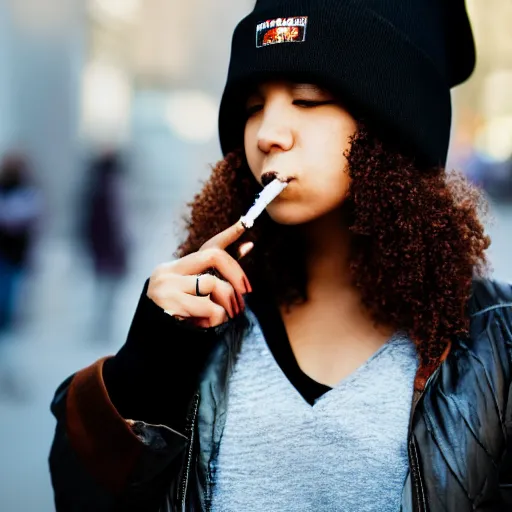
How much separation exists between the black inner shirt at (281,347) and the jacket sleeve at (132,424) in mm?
200

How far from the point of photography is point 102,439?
1.49 m

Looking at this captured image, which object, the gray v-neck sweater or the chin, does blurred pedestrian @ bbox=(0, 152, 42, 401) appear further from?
the chin

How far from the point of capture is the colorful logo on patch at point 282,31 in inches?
59.5

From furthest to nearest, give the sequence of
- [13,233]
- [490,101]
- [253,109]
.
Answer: [490,101]
[13,233]
[253,109]

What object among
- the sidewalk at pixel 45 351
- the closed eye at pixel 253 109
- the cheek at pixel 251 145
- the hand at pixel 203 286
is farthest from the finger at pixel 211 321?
the sidewalk at pixel 45 351

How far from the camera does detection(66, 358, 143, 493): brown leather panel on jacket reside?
1475 millimetres

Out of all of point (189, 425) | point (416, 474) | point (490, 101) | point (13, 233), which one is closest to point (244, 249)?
point (189, 425)

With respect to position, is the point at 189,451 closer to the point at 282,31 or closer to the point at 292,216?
the point at 292,216

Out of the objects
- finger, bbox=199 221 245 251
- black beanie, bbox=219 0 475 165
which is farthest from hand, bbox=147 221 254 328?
black beanie, bbox=219 0 475 165

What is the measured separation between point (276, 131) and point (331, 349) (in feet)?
1.71

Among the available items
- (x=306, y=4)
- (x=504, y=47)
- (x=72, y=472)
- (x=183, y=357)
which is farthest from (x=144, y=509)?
(x=504, y=47)

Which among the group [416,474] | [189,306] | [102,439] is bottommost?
[416,474]

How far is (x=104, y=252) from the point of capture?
24.0 feet

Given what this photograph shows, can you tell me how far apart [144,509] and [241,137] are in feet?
2.95
